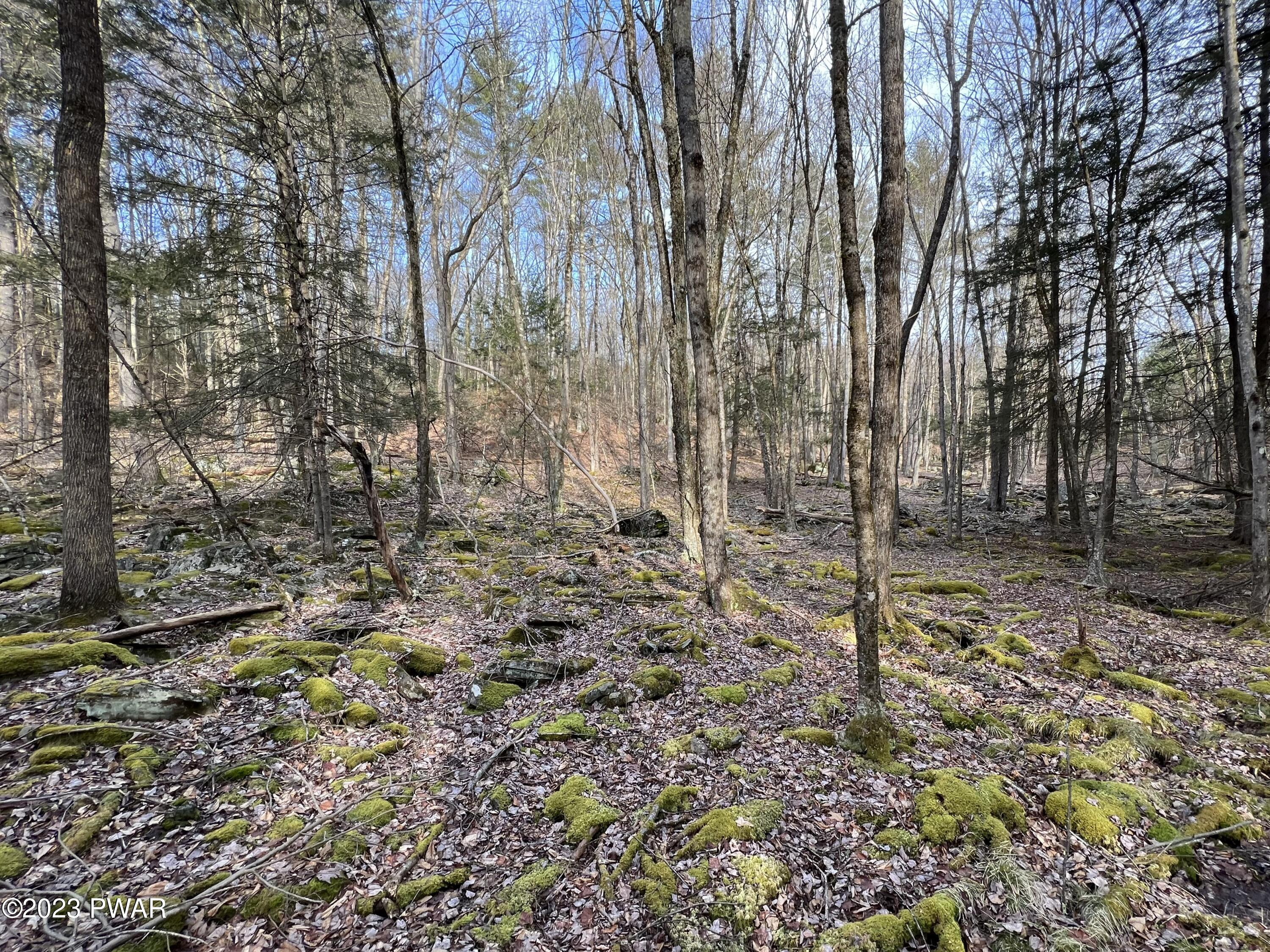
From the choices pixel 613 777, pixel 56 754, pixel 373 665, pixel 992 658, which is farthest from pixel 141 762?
pixel 992 658

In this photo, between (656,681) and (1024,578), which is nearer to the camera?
(656,681)

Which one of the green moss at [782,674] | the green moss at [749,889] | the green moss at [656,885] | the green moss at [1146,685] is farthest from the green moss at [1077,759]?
the green moss at [656,885]

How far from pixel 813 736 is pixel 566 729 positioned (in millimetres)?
2118

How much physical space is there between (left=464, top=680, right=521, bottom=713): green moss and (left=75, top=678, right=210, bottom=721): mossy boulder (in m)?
2.11

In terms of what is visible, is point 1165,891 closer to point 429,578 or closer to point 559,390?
point 429,578

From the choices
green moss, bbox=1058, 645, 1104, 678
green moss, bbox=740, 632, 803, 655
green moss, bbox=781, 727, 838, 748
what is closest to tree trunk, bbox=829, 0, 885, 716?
green moss, bbox=781, 727, 838, 748

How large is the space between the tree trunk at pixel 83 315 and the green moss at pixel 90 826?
341 centimetres

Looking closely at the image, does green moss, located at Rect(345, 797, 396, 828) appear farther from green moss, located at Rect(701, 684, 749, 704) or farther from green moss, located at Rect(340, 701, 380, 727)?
green moss, located at Rect(701, 684, 749, 704)

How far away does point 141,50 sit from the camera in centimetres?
727

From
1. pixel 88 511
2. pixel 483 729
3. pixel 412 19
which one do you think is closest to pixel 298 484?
pixel 88 511

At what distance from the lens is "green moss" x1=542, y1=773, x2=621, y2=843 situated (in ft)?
11.2

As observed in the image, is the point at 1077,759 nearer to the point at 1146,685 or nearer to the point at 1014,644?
→ the point at 1146,685

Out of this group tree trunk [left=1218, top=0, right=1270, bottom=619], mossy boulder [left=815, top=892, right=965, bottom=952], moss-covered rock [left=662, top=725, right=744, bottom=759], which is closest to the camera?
mossy boulder [left=815, top=892, right=965, bottom=952]

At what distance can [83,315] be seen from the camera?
209 inches
